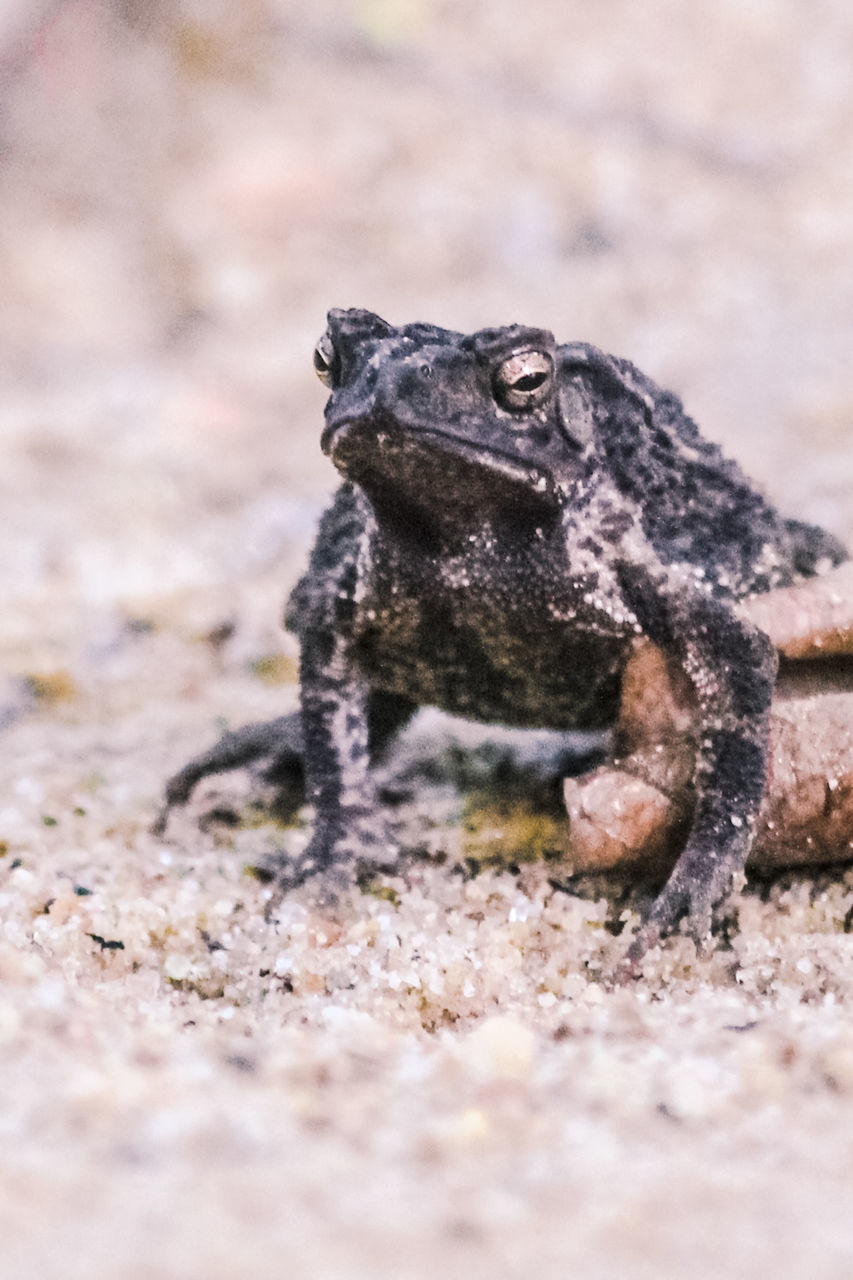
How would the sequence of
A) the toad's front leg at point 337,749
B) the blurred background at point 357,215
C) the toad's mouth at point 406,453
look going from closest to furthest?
the toad's mouth at point 406,453 < the toad's front leg at point 337,749 < the blurred background at point 357,215

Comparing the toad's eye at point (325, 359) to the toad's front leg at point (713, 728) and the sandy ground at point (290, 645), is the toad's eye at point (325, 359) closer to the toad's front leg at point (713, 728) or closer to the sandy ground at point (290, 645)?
the toad's front leg at point (713, 728)

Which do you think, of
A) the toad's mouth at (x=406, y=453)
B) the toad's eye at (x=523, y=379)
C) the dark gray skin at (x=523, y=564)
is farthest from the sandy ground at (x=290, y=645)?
the toad's eye at (x=523, y=379)

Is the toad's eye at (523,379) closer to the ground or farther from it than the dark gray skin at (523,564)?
farther from it

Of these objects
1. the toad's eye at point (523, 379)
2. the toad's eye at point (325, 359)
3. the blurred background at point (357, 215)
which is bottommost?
the toad's eye at point (523, 379)

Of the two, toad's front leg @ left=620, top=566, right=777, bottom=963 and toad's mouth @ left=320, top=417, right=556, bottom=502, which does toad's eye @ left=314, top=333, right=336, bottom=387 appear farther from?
toad's front leg @ left=620, top=566, right=777, bottom=963

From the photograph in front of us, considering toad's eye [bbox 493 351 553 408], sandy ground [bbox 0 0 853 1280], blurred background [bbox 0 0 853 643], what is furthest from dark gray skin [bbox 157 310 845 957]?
blurred background [bbox 0 0 853 643]

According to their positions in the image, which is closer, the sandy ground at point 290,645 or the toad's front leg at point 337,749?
the sandy ground at point 290,645

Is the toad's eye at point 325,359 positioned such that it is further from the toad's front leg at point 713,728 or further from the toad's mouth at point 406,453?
the toad's front leg at point 713,728

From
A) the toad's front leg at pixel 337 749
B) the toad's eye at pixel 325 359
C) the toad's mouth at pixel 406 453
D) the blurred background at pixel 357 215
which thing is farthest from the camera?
the blurred background at pixel 357 215

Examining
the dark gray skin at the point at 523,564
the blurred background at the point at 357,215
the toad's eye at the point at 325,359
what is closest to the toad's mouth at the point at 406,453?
the dark gray skin at the point at 523,564
